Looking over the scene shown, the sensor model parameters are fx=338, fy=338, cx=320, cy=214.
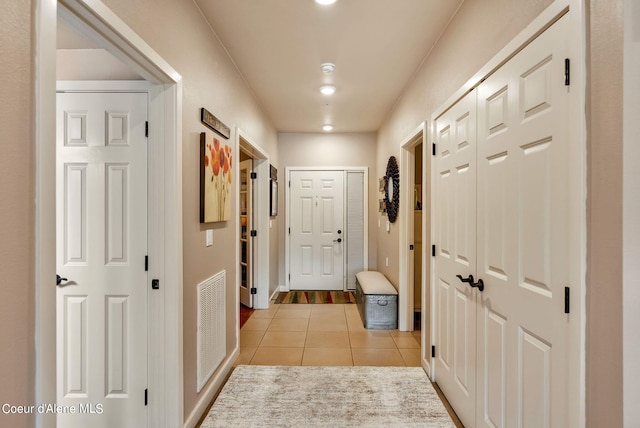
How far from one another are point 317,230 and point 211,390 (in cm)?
340

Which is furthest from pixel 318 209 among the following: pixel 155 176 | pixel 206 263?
pixel 155 176

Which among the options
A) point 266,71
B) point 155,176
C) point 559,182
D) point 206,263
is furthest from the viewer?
point 266,71

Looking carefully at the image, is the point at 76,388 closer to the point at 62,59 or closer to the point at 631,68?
the point at 62,59

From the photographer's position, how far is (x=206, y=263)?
235 centimetres

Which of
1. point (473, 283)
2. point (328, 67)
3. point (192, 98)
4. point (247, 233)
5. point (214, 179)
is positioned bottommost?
point (473, 283)

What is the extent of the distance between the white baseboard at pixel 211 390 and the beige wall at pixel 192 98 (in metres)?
0.05

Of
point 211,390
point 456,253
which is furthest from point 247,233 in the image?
point 456,253

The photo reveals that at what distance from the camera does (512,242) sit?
1.51 meters

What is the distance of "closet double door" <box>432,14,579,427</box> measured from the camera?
3.99 feet

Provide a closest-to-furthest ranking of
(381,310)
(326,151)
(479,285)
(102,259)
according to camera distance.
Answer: (479,285)
(102,259)
(381,310)
(326,151)

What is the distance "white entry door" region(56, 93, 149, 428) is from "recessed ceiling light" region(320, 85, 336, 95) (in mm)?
2044

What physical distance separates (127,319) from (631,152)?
2.29 m

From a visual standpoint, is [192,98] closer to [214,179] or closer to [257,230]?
[214,179]

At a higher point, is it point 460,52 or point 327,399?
point 460,52
